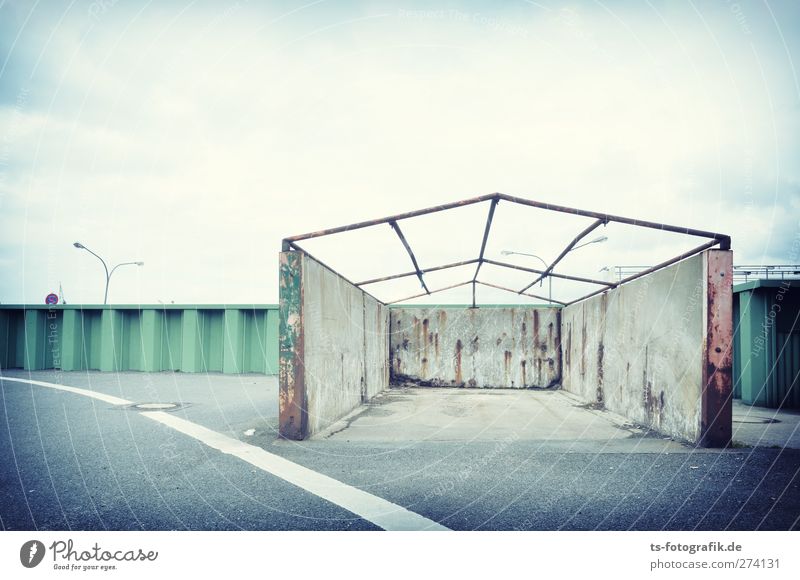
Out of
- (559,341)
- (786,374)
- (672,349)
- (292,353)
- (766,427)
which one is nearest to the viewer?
(292,353)

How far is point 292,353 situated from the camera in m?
4.52

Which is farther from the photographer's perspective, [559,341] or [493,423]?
[559,341]

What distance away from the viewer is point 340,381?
6.27 m

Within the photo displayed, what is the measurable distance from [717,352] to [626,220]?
4.73 ft

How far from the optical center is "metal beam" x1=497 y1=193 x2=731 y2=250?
14.0ft

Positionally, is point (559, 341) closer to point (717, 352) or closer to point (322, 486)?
point (717, 352)

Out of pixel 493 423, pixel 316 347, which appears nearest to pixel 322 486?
pixel 316 347

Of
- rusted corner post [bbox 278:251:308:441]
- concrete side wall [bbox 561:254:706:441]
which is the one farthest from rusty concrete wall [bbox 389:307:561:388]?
rusted corner post [bbox 278:251:308:441]

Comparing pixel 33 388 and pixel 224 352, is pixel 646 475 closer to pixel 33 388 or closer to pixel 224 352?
pixel 33 388

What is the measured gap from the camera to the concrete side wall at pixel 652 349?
14.7ft

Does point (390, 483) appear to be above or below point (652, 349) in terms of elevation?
below

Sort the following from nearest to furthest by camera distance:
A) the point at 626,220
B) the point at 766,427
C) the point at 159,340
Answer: the point at 626,220 → the point at 766,427 → the point at 159,340

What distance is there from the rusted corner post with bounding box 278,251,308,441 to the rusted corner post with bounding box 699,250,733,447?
364 centimetres
